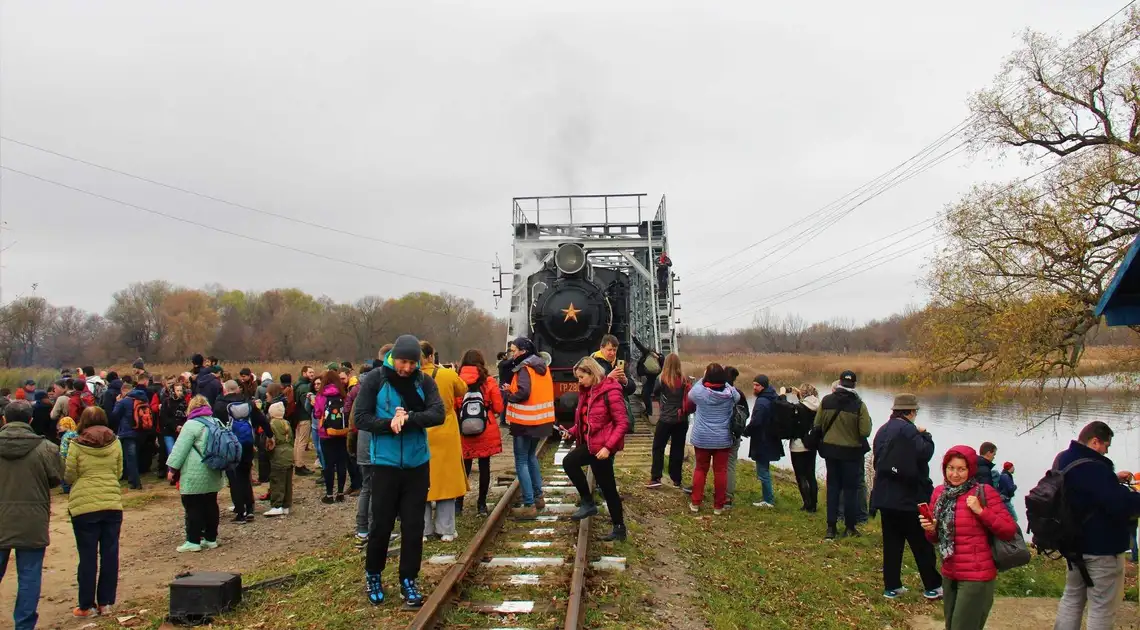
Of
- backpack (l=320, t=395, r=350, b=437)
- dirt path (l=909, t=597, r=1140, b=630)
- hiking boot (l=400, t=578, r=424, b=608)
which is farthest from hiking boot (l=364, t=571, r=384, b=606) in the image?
dirt path (l=909, t=597, r=1140, b=630)

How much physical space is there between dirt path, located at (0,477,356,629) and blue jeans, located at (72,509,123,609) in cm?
21

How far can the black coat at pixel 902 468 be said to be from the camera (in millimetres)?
6266

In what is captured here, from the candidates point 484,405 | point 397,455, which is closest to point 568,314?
point 484,405

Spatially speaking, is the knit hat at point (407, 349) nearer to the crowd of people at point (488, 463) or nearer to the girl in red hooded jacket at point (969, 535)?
the crowd of people at point (488, 463)

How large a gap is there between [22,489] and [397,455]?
2.87 metres

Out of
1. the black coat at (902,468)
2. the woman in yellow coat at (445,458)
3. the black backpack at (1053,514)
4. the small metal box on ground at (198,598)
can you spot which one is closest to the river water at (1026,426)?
the black coat at (902,468)

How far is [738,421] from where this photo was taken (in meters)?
9.19

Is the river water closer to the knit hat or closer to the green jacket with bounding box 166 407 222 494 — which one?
the knit hat

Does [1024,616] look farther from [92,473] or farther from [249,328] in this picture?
[249,328]

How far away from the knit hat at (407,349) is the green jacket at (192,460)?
3.43 meters

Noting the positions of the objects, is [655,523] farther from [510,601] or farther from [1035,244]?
[1035,244]

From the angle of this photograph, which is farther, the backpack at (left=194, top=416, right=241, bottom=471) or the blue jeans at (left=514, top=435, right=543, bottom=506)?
the blue jeans at (left=514, top=435, right=543, bottom=506)

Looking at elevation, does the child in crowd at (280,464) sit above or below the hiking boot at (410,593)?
above

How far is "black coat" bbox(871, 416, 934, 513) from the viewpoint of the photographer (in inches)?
247
